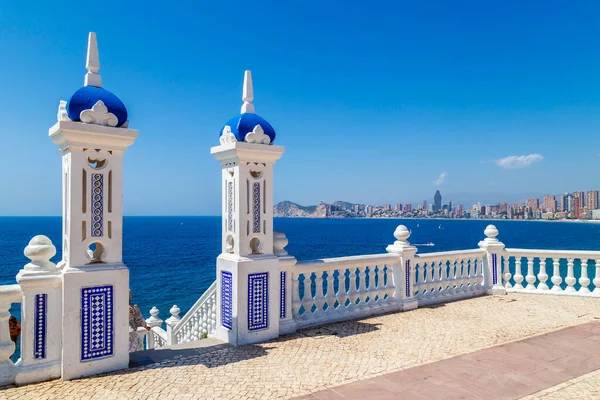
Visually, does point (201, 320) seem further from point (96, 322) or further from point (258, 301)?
point (96, 322)

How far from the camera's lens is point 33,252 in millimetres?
4699

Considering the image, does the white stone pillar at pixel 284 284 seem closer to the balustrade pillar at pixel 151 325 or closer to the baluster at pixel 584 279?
the balustrade pillar at pixel 151 325

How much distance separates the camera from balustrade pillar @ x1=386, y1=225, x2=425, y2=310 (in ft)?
26.8

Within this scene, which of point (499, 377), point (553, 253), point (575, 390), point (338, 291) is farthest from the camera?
point (553, 253)

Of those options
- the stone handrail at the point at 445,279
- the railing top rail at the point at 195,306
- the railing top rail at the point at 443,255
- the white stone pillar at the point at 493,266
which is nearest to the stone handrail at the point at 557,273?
the white stone pillar at the point at 493,266

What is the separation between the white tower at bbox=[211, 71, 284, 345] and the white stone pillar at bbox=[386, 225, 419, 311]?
2.84 meters

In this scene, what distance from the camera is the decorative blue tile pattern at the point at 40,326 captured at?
4.63 m

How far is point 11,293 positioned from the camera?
183 inches

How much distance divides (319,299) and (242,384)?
9.15 ft

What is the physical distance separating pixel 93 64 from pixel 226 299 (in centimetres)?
369

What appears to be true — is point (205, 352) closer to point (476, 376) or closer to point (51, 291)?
point (51, 291)

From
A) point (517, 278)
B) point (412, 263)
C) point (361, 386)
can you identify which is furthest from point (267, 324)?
point (517, 278)

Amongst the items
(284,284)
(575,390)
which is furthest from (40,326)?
(575,390)

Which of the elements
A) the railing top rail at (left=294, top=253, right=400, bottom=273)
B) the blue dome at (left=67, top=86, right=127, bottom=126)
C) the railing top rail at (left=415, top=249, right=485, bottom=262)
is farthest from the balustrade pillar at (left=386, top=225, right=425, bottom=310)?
the blue dome at (left=67, top=86, right=127, bottom=126)
